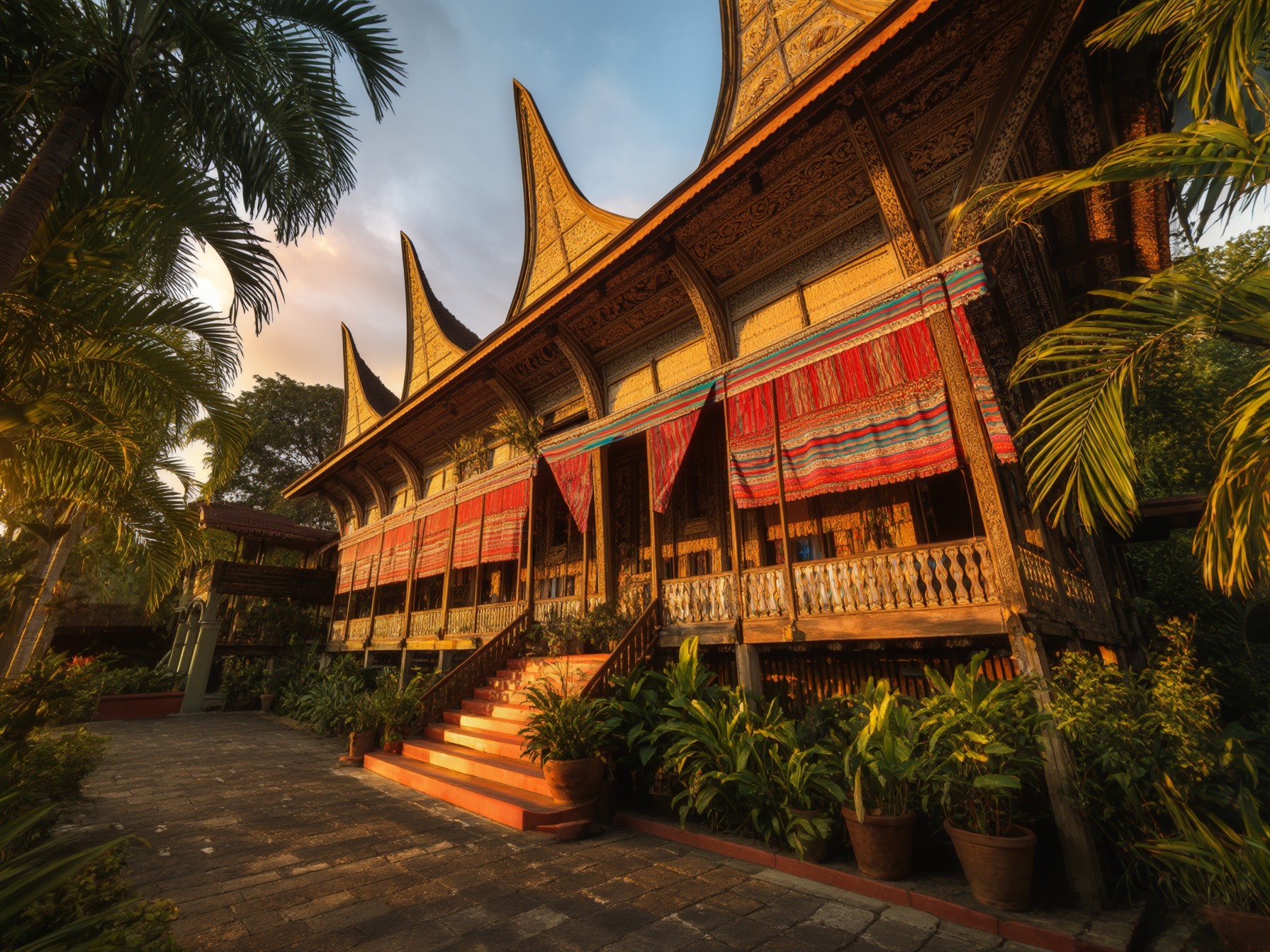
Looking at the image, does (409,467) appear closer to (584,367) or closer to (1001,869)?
(584,367)

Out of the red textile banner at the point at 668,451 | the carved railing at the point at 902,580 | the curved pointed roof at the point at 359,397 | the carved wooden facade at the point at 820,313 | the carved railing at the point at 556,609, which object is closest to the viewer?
the carved railing at the point at 902,580

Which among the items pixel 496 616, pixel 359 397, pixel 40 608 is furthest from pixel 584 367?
pixel 359 397

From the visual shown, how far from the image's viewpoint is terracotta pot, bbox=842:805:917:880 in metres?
4.15

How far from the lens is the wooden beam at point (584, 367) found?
415 inches

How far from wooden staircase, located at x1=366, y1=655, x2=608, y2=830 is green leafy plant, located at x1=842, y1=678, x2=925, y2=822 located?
270 centimetres

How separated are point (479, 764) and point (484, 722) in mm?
1311

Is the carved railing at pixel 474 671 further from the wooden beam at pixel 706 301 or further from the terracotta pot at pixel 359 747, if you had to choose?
the wooden beam at pixel 706 301

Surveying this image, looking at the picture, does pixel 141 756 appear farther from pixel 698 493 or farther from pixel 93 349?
pixel 698 493

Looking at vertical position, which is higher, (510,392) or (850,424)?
(510,392)

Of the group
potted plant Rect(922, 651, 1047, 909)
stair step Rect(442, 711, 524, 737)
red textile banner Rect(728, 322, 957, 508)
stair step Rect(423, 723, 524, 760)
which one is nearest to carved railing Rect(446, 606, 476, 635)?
stair step Rect(442, 711, 524, 737)

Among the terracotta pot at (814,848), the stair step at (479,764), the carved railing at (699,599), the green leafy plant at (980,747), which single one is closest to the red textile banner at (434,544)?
the stair step at (479,764)

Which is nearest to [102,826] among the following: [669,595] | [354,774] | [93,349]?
[354,774]

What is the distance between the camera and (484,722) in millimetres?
8094

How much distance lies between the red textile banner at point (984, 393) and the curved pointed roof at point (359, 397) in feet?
63.1
